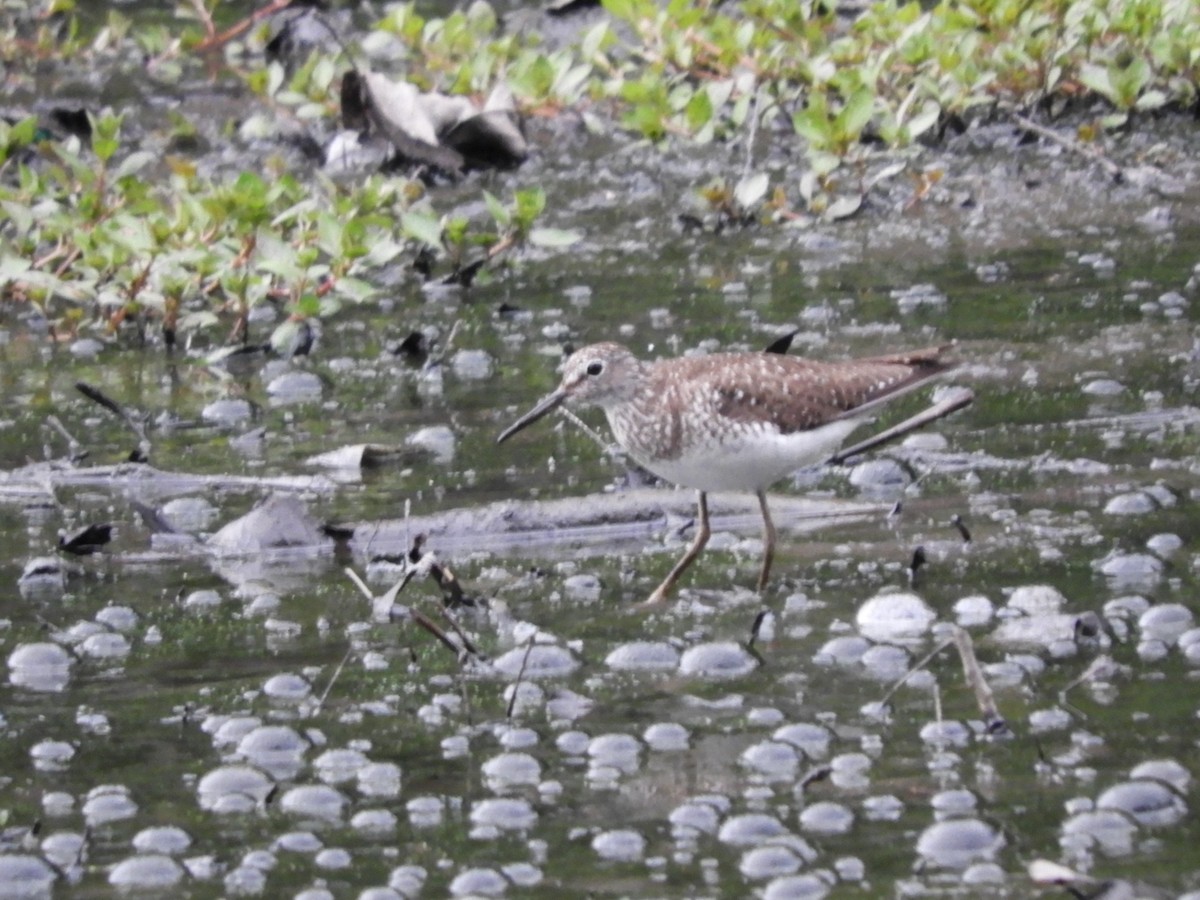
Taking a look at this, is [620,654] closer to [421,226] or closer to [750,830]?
[750,830]

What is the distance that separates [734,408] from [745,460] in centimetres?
26

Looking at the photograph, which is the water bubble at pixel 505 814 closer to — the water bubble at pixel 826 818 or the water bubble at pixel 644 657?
the water bubble at pixel 826 818

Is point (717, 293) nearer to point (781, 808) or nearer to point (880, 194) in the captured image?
point (880, 194)

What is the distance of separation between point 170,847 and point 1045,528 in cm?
321

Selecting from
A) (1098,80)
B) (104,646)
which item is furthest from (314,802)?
(1098,80)

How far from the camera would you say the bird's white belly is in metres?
6.72

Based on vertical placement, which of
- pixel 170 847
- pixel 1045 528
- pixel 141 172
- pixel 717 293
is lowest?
pixel 170 847

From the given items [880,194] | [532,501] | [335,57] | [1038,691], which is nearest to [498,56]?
[335,57]

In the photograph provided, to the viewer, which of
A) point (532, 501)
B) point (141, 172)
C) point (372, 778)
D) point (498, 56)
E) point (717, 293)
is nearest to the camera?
point (372, 778)

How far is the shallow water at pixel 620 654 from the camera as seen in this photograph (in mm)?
4469

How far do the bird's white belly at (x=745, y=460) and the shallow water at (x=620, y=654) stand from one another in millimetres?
272

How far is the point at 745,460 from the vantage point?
22.1 ft

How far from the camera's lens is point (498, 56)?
1271cm

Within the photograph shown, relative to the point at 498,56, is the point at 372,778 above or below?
below
